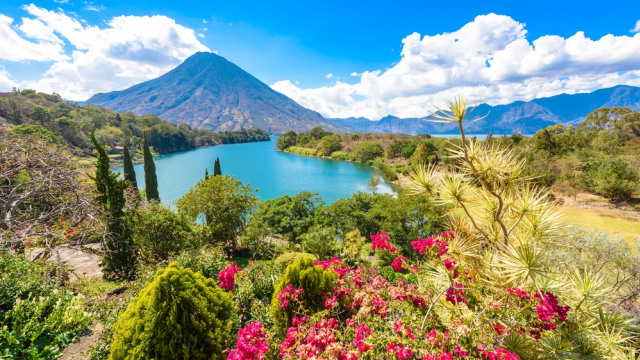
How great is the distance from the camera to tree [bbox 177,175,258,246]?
1248 cm

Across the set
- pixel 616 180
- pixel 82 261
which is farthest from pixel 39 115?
pixel 616 180

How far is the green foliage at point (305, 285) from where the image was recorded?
410cm

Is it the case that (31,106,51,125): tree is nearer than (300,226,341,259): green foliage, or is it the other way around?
(300,226,341,259): green foliage

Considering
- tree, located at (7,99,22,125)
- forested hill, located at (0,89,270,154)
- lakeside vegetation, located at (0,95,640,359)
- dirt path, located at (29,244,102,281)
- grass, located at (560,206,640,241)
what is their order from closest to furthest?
lakeside vegetation, located at (0,95,640,359) < dirt path, located at (29,244,102,281) < grass, located at (560,206,640,241) < forested hill, located at (0,89,270,154) < tree, located at (7,99,22,125)

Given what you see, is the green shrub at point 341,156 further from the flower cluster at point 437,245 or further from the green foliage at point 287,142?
Result: the flower cluster at point 437,245

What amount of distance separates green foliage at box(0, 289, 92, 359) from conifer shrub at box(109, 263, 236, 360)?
48.5 inches

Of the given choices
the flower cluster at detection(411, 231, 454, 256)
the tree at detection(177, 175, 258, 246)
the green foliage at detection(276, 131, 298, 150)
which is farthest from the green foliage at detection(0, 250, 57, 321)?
the green foliage at detection(276, 131, 298, 150)

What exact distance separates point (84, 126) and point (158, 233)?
194 ft

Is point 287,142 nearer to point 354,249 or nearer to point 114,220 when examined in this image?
point 354,249

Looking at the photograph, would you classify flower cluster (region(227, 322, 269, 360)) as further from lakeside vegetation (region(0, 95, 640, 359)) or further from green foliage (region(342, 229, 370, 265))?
green foliage (region(342, 229, 370, 265))

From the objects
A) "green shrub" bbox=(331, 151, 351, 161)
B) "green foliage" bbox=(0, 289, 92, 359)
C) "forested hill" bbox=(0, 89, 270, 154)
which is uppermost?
"forested hill" bbox=(0, 89, 270, 154)

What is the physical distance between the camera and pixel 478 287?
321cm

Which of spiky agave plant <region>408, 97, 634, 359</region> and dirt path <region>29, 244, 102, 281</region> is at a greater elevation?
spiky agave plant <region>408, 97, 634, 359</region>

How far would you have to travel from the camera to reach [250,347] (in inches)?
102
